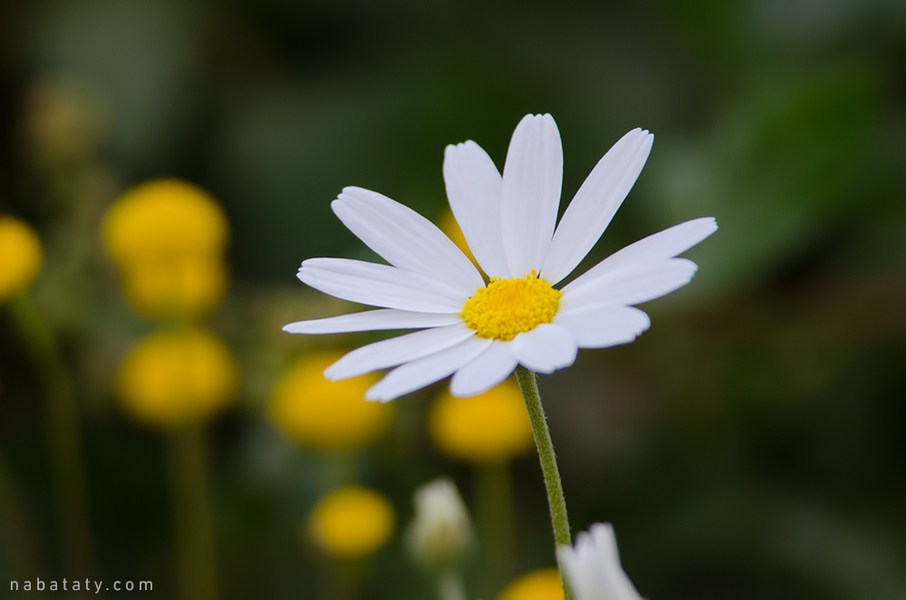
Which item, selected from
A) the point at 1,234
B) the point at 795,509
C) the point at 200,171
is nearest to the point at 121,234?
the point at 1,234

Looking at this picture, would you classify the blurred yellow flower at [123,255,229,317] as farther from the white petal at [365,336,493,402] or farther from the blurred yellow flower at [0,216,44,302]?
the white petal at [365,336,493,402]

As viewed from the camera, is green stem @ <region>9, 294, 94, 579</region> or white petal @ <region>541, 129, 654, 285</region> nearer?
white petal @ <region>541, 129, 654, 285</region>

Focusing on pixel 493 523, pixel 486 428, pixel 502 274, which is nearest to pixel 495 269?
pixel 502 274

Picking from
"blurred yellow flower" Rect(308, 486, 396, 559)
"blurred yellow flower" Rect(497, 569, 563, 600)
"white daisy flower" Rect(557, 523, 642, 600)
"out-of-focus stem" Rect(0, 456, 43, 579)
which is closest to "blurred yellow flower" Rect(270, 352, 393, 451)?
"blurred yellow flower" Rect(308, 486, 396, 559)

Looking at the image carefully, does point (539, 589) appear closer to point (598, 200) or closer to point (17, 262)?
point (598, 200)

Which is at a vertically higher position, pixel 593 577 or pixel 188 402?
pixel 188 402

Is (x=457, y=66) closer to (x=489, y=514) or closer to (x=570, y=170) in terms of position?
(x=570, y=170)
